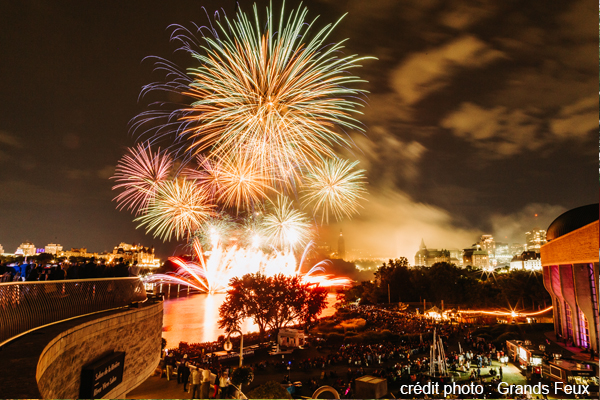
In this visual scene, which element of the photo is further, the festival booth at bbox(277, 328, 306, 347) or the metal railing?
the festival booth at bbox(277, 328, 306, 347)

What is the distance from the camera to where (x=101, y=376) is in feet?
32.4

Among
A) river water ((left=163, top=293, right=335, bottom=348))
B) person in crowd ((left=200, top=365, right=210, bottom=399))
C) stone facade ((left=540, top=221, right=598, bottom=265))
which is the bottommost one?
river water ((left=163, top=293, right=335, bottom=348))

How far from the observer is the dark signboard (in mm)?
9180

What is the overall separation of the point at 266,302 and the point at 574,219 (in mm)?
30611

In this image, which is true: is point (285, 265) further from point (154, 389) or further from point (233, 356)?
point (154, 389)

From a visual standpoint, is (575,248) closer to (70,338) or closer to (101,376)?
(101,376)

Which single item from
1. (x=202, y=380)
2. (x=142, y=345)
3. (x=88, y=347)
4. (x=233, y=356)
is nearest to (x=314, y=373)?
(x=233, y=356)

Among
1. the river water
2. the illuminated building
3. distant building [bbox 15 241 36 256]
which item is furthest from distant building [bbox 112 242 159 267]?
the illuminated building

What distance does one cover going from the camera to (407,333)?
35.6m

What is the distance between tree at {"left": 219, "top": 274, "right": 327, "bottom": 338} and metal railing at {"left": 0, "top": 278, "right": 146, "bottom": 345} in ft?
76.5

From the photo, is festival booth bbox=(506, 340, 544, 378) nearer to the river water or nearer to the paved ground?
the paved ground

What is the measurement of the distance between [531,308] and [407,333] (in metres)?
42.2

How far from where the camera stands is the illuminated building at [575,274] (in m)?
25.7

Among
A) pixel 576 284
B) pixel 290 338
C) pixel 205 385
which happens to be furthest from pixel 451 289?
pixel 205 385
